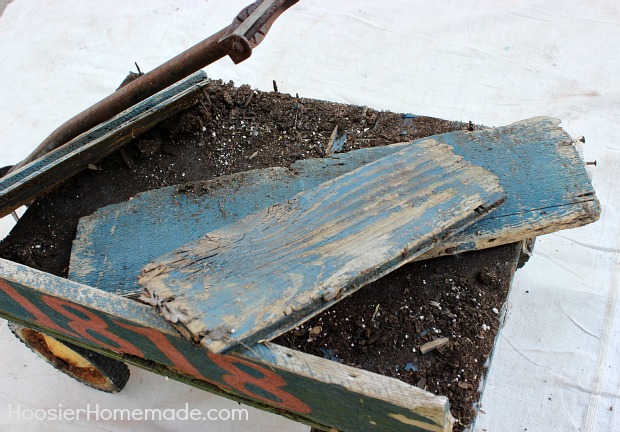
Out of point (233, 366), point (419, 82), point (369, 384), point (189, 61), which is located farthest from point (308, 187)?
point (419, 82)

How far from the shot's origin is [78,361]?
108 inches

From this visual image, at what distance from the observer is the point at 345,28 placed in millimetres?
4199

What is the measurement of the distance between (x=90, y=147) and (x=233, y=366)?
1061 millimetres

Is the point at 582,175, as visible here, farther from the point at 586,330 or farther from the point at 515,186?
the point at 586,330

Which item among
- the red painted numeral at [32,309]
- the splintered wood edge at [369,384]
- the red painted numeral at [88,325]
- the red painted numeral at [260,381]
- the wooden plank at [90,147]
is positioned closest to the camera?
the splintered wood edge at [369,384]

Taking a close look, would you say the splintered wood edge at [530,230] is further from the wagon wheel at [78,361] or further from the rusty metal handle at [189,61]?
the wagon wheel at [78,361]

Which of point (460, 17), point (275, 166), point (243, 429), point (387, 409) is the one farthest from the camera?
point (460, 17)

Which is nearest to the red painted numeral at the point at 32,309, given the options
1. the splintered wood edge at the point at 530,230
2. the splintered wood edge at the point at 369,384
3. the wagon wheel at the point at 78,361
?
the wagon wheel at the point at 78,361

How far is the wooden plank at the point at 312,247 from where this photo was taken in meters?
1.79

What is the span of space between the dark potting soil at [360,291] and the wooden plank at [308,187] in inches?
4.2

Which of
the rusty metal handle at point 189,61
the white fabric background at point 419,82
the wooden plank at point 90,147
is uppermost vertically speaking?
the rusty metal handle at point 189,61

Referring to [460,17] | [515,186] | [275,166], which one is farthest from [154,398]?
[460,17]

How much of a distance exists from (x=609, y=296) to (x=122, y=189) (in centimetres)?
229

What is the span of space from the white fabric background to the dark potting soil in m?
0.89
